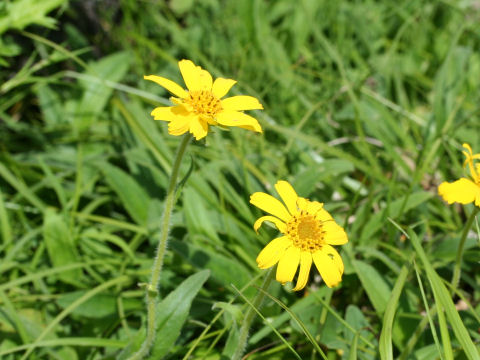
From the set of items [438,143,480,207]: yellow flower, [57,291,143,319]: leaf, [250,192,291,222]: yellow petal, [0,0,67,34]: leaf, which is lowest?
[57,291,143,319]: leaf

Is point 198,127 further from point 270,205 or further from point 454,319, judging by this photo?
point 454,319

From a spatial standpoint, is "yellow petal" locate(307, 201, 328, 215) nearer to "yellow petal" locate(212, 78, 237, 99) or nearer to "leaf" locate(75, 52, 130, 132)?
"yellow petal" locate(212, 78, 237, 99)

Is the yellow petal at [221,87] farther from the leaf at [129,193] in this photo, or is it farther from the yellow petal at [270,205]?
the leaf at [129,193]

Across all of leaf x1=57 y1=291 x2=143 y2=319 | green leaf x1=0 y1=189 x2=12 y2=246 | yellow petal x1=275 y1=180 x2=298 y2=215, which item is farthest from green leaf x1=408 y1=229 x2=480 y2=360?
green leaf x1=0 y1=189 x2=12 y2=246

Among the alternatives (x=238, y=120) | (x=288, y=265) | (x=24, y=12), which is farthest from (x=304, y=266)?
(x=24, y=12)

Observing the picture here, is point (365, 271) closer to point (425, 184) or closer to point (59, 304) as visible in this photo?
point (425, 184)

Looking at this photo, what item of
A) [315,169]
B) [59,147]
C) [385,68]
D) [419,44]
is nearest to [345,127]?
[385,68]

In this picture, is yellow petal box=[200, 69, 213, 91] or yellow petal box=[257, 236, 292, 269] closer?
yellow petal box=[257, 236, 292, 269]
